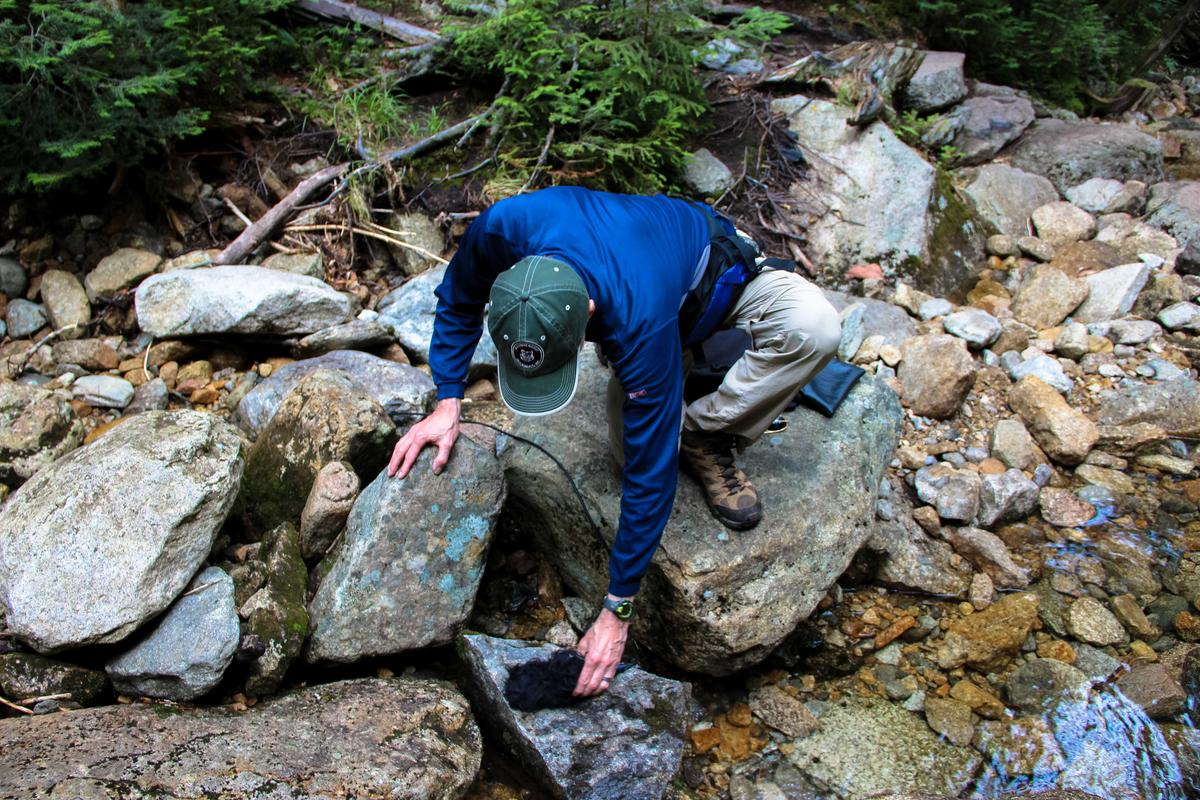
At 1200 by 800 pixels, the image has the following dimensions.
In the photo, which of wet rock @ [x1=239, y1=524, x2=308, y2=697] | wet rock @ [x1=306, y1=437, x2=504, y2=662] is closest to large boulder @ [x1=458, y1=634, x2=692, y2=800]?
wet rock @ [x1=306, y1=437, x2=504, y2=662]

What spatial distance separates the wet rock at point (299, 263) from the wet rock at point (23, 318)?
5.06 feet

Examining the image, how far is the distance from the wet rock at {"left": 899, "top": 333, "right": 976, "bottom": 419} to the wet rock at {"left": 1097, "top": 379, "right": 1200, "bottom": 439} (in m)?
0.90

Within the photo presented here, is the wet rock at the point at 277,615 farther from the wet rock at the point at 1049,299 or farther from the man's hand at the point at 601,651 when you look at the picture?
the wet rock at the point at 1049,299

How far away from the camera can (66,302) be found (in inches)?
219

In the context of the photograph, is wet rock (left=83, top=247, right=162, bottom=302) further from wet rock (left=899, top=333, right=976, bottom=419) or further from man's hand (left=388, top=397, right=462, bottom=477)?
wet rock (left=899, top=333, right=976, bottom=419)

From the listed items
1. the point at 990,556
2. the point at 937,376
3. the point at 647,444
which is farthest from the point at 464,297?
the point at 937,376

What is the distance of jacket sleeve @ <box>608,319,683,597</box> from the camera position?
106 inches

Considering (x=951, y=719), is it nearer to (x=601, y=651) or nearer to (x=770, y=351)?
(x=601, y=651)

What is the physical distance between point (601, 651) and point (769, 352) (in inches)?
55.5

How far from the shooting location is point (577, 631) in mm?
3867

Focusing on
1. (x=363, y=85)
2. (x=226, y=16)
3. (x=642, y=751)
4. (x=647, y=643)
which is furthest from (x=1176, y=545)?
(x=226, y=16)

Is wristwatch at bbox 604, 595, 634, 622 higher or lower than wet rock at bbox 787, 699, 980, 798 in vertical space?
higher

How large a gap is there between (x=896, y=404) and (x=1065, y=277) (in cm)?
259

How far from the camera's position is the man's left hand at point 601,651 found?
10.3 ft
